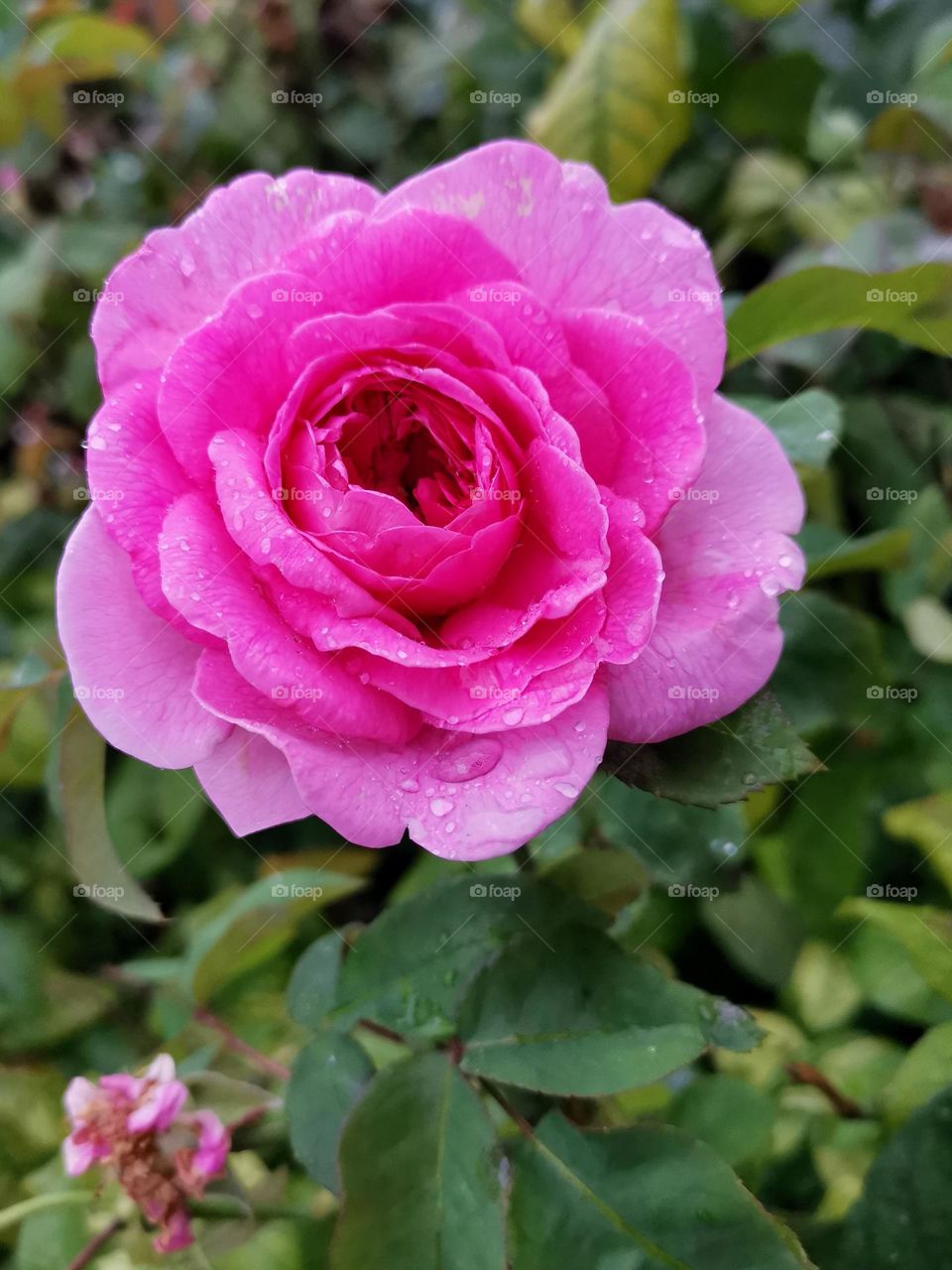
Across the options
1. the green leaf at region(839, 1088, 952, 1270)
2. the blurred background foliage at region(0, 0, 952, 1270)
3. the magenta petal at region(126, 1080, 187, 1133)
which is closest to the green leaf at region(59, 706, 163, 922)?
the blurred background foliage at region(0, 0, 952, 1270)

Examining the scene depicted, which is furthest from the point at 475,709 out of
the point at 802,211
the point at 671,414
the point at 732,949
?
the point at 802,211

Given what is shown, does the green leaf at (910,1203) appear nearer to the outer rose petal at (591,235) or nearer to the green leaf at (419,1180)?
the green leaf at (419,1180)

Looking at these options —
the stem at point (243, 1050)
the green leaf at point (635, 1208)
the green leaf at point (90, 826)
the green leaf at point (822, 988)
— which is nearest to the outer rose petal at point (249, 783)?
the green leaf at point (90, 826)

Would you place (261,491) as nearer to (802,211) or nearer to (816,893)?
(816,893)

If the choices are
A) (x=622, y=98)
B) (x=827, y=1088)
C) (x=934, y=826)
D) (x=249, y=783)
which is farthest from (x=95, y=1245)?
(x=622, y=98)

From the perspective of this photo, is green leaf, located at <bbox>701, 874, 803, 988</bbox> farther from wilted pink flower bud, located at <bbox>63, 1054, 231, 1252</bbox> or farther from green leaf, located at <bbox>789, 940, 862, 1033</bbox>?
wilted pink flower bud, located at <bbox>63, 1054, 231, 1252</bbox>
